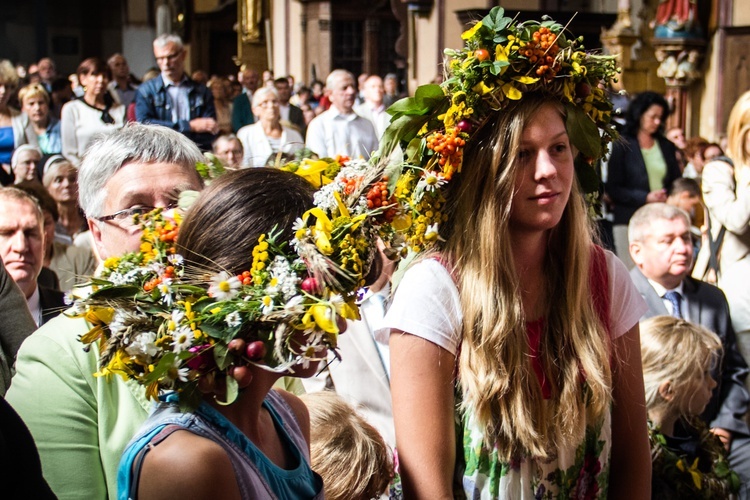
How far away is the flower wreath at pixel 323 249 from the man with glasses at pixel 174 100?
5408mm

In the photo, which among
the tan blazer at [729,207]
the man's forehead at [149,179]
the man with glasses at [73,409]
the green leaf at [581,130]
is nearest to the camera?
the man with glasses at [73,409]

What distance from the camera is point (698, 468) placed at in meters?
3.20

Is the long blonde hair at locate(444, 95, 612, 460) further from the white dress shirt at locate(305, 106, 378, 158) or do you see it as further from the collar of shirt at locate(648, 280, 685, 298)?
the white dress shirt at locate(305, 106, 378, 158)

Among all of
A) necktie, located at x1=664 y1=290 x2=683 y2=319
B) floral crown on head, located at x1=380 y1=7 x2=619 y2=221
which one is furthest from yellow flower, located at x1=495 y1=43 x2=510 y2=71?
necktie, located at x1=664 y1=290 x2=683 y2=319

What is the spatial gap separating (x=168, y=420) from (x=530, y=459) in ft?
2.60

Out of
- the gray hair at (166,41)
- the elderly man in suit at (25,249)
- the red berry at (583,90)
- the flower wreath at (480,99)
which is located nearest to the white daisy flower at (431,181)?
the flower wreath at (480,99)

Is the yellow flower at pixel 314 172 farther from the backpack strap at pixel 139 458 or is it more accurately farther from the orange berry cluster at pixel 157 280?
the backpack strap at pixel 139 458

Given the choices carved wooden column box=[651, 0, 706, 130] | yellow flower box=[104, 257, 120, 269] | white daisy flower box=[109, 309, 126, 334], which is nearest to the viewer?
white daisy flower box=[109, 309, 126, 334]

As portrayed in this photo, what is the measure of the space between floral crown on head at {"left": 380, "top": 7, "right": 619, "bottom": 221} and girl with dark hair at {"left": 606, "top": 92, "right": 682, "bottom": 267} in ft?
14.7

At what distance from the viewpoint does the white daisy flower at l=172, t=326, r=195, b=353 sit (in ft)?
5.33

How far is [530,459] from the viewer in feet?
6.93

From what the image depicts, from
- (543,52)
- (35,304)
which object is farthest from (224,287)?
(35,304)

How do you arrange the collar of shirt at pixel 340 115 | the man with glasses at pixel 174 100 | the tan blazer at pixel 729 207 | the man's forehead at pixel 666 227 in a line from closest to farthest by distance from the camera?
the man's forehead at pixel 666 227, the tan blazer at pixel 729 207, the man with glasses at pixel 174 100, the collar of shirt at pixel 340 115

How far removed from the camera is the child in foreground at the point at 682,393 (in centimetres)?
320
